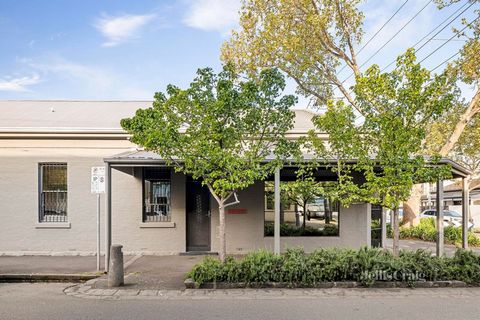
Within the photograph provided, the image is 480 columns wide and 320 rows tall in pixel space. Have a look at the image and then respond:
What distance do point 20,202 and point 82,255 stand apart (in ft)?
9.58

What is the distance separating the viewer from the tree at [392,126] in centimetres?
835

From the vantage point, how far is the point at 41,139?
12789mm

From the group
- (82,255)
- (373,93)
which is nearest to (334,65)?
(373,93)

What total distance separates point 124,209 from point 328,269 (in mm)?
7436

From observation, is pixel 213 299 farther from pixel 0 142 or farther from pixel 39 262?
pixel 0 142

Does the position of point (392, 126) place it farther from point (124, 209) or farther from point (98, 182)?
point (124, 209)

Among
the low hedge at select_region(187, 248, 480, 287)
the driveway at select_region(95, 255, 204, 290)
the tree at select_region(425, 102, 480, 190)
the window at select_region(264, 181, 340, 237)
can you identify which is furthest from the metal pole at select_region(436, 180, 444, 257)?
the tree at select_region(425, 102, 480, 190)

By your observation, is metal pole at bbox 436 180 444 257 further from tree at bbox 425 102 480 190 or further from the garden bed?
tree at bbox 425 102 480 190

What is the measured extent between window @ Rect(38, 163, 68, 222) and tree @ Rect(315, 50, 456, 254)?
9.04 metres

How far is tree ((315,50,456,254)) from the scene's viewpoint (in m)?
8.35

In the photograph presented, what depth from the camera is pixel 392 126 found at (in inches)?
332

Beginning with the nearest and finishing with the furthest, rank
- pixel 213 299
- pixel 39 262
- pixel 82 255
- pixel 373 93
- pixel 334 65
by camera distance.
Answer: pixel 213 299 < pixel 373 93 < pixel 39 262 < pixel 82 255 < pixel 334 65

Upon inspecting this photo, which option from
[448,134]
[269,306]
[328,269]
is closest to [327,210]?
[328,269]

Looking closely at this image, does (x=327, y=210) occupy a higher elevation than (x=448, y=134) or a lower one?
lower
